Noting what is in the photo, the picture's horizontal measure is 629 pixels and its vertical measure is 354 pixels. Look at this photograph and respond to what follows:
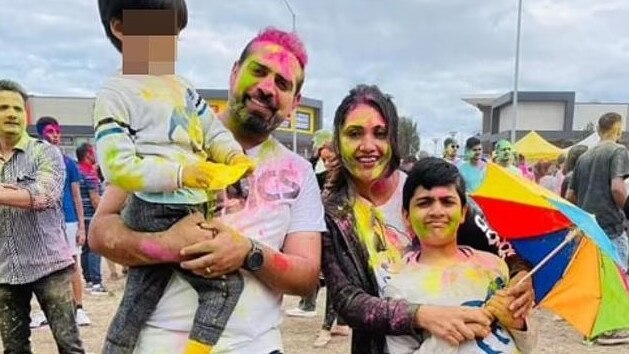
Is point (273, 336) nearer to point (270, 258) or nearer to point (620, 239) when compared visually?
point (270, 258)

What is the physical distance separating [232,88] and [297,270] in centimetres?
53

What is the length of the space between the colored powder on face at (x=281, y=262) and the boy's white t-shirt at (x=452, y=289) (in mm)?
405

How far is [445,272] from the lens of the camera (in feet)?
5.97

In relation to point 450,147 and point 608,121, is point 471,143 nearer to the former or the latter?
point 608,121

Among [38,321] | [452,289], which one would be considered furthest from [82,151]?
[452,289]

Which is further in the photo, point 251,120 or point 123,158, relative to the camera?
Result: point 251,120

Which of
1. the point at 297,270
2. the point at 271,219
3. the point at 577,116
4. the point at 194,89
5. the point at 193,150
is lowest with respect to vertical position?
the point at 297,270

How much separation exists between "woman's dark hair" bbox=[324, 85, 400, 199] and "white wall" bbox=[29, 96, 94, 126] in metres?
34.8

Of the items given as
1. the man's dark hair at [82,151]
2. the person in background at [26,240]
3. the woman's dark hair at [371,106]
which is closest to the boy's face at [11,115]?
the person in background at [26,240]

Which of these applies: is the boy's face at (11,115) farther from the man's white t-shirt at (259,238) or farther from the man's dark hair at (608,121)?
the man's dark hair at (608,121)

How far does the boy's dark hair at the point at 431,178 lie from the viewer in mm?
1867

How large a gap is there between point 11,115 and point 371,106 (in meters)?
2.39

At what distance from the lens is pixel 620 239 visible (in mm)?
5777

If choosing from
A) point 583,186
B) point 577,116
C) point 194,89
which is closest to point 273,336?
point 194,89
